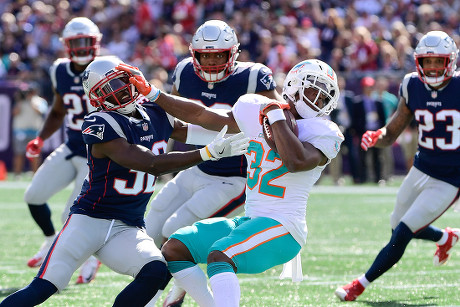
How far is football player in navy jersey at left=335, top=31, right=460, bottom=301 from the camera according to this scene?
5.80 meters

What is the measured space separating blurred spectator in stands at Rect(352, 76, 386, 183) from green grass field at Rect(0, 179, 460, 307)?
318 cm

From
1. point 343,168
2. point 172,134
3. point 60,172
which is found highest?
point 172,134

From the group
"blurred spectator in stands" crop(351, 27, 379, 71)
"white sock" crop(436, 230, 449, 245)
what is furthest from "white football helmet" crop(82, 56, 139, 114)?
"blurred spectator in stands" crop(351, 27, 379, 71)

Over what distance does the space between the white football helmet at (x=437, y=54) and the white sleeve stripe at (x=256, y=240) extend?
237 cm

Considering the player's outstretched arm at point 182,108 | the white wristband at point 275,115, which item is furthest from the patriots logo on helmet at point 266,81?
the white wristband at point 275,115

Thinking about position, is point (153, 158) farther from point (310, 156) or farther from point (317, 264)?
point (317, 264)

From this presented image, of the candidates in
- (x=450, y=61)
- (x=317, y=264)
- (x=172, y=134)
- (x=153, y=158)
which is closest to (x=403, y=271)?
(x=317, y=264)

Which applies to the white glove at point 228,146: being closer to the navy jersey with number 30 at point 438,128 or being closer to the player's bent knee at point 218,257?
the player's bent knee at point 218,257

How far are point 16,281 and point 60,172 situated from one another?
0.87m

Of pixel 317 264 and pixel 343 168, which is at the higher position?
pixel 317 264

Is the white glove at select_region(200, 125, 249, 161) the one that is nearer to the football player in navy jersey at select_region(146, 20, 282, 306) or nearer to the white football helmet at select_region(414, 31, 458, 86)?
the football player in navy jersey at select_region(146, 20, 282, 306)

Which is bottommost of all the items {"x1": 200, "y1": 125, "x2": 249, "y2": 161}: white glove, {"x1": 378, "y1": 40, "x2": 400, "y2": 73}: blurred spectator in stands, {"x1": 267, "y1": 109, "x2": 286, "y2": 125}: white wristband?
{"x1": 378, "y1": 40, "x2": 400, "y2": 73}: blurred spectator in stands

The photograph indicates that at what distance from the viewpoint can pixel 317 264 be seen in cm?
678

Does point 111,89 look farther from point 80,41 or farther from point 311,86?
point 80,41
